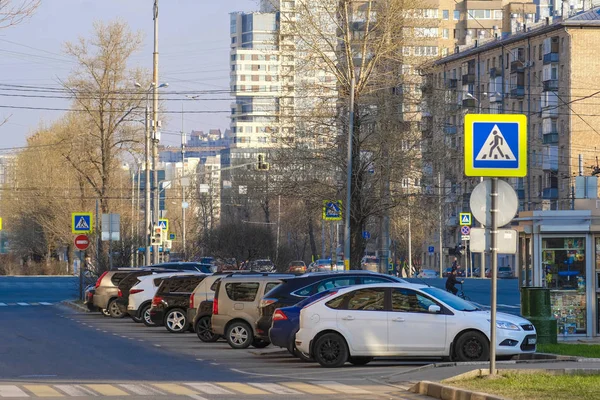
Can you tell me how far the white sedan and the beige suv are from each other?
16.0 ft

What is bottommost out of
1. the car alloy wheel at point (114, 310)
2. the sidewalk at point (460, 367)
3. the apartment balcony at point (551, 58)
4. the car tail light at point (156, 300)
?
the car alloy wheel at point (114, 310)

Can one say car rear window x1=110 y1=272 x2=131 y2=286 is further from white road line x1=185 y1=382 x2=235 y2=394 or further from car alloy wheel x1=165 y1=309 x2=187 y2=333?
white road line x1=185 y1=382 x2=235 y2=394

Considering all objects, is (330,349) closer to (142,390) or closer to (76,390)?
(142,390)

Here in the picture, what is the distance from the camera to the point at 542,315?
23547 millimetres

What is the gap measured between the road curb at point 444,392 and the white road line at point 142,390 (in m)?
3.28

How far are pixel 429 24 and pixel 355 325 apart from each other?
1980 centimetres

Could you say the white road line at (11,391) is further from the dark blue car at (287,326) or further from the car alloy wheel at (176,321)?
the car alloy wheel at (176,321)

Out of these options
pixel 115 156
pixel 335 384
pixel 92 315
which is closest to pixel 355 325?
pixel 335 384

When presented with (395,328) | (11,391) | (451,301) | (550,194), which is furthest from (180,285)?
(550,194)

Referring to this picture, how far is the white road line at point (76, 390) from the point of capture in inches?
608

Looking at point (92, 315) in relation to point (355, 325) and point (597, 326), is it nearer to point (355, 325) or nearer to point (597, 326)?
point (597, 326)

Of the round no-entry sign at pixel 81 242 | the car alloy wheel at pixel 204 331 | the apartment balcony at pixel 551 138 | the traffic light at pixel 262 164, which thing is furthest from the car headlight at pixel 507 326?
the apartment balcony at pixel 551 138

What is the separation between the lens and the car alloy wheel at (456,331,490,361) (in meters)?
19.8

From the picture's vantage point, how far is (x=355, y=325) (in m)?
19.8
